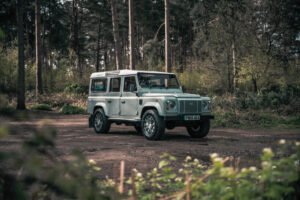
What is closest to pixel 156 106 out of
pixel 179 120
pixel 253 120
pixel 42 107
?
pixel 179 120

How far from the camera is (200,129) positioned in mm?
12219

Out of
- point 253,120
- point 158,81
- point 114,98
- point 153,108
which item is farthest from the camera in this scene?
point 253,120

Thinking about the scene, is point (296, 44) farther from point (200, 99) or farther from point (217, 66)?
point (200, 99)

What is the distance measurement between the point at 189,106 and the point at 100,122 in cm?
352

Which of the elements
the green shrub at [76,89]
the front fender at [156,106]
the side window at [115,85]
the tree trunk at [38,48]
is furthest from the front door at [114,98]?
the green shrub at [76,89]

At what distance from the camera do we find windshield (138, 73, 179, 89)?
12.2 m

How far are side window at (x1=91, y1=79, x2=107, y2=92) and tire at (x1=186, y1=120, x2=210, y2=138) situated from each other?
3.19 m

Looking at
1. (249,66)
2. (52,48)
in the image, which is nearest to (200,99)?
(249,66)

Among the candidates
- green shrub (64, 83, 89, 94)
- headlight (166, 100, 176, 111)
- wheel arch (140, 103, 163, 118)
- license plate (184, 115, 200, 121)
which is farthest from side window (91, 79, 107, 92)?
green shrub (64, 83, 89, 94)

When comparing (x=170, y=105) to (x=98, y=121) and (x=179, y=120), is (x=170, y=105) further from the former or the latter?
(x=98, y=121)

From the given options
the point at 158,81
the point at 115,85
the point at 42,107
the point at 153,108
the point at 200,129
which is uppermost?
the point at 158,81

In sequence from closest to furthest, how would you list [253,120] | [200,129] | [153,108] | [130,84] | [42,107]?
[153,108] → [200,129] → [130,84] → [253,120] → [42,107]

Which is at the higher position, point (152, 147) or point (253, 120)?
point (253, 120)

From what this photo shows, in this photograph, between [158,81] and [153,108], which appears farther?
[158,81]
